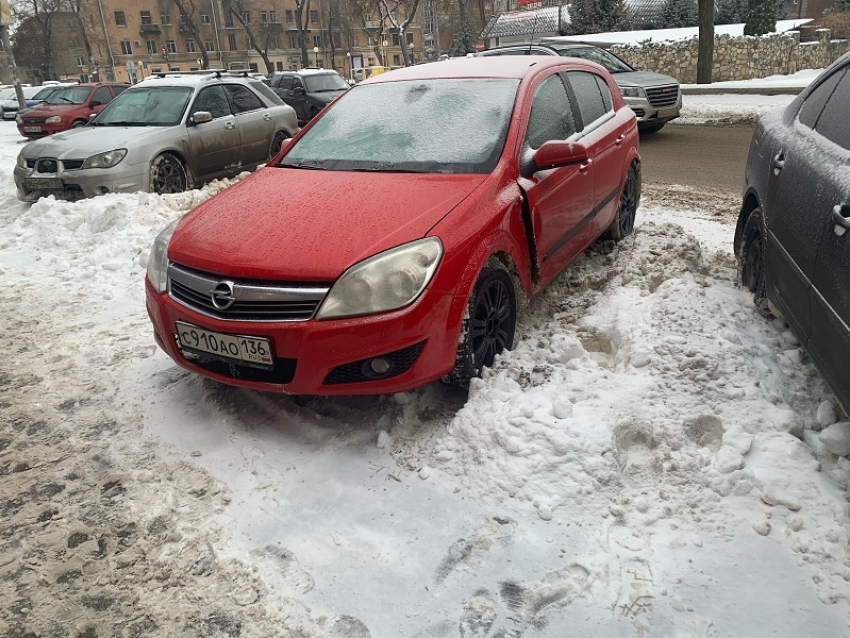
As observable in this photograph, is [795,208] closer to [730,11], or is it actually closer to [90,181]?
[90,181]

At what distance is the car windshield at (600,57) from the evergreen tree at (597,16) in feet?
70.1

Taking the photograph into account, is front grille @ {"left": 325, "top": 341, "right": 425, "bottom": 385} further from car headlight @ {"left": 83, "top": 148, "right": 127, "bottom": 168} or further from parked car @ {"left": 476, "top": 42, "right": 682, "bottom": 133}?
parked car @ {"left": 476, "top": 42, "right": 682, "bottom": 133}

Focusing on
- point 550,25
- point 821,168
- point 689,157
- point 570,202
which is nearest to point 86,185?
point 570,202

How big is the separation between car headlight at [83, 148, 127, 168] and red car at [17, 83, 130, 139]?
10843 millimetres

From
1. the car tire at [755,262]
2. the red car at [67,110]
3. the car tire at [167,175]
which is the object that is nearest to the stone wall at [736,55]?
the red car at [67,110]

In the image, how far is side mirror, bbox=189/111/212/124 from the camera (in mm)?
8523

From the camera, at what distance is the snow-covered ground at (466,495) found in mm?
2254

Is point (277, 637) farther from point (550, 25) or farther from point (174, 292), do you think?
point (550, 25)

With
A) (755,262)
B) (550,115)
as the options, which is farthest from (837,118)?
(550,115)

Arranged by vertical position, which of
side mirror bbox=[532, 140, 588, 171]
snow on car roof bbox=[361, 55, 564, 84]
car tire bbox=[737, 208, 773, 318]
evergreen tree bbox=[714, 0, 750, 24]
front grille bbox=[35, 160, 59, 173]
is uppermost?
evergreen tree bbox=[714, 0, 750, 24]

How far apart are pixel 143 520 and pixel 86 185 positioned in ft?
20.6

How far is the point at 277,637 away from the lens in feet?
7.13

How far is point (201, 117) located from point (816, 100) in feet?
23.5

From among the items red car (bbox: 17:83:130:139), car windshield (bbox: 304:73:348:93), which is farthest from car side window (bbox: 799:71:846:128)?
red car (bbox: 17:83:130:139)
